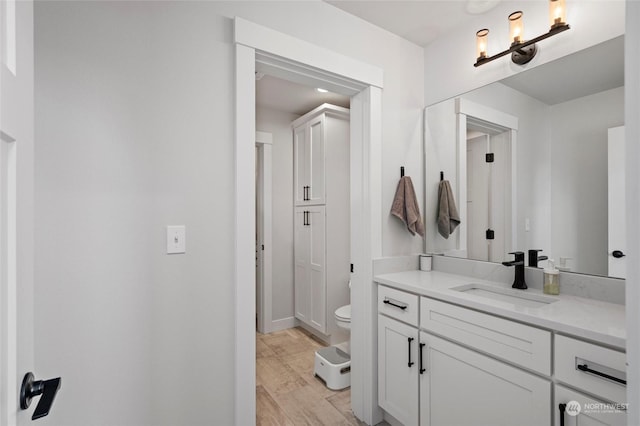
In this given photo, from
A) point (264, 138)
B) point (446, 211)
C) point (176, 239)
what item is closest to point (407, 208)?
point (446, 211)

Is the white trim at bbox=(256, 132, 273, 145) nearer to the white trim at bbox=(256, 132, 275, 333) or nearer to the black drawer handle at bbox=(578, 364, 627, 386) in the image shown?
the white trim at bbox=(256, 132, 275, 333)

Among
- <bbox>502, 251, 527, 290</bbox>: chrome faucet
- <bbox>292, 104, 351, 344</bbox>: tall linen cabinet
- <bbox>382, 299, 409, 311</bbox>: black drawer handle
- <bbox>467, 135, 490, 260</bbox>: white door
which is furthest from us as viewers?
<bbox>292, 104, 351, 344</bbox>: tall linen cabinet

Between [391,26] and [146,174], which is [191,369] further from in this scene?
[391,26]

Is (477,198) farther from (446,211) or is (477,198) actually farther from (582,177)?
(582,177)

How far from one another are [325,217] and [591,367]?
226 centimetres

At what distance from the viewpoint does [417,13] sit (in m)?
1.86

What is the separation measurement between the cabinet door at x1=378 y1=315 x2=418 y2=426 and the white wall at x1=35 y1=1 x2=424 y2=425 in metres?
0.89

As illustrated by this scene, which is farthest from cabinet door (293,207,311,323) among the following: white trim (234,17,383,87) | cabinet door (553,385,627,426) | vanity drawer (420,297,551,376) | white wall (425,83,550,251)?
cabinet door (553,385,627,426)

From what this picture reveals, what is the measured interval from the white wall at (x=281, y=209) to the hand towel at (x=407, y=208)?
1777mm

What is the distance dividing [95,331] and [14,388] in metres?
0.74

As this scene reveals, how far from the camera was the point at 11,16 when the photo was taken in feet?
1.77

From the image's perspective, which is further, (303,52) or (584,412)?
(303,52)

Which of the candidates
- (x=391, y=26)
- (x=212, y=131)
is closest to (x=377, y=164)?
(x=391, y=26)

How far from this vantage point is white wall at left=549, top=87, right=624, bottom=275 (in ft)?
4.75
